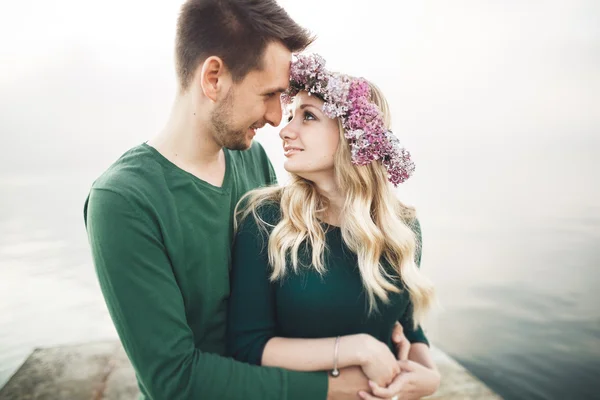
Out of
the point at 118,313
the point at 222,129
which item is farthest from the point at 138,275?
the point at 222,129

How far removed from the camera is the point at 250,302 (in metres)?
1.89

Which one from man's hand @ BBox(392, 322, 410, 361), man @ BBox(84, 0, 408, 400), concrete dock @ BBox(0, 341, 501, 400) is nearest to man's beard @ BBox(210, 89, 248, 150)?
man @ BBox(84, 0, 408, 400)

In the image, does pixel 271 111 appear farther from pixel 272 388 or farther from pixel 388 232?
pixel 272 388

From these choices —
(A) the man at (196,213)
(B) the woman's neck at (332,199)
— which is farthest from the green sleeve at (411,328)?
(A) the man at (196,213)

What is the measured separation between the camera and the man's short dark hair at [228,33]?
202 cm

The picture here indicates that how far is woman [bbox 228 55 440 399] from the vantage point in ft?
6.14

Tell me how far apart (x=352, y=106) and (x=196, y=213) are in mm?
802

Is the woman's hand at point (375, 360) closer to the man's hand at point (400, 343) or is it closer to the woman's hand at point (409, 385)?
the woman's hand at point (409, 385)

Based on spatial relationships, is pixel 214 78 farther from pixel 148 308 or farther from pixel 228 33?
pixel 148 308

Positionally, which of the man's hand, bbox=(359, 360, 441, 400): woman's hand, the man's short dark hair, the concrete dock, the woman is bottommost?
the concrete dock

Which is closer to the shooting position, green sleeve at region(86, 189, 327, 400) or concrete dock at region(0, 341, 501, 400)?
green sleeve at region(86, 189, 327, 400)

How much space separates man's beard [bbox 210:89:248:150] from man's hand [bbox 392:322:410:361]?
1123mm

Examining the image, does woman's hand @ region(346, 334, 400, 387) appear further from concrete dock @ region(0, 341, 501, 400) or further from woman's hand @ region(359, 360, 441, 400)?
concrete dock @ region(0, 341, 501, 400)

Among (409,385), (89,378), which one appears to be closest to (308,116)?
(409,385)
